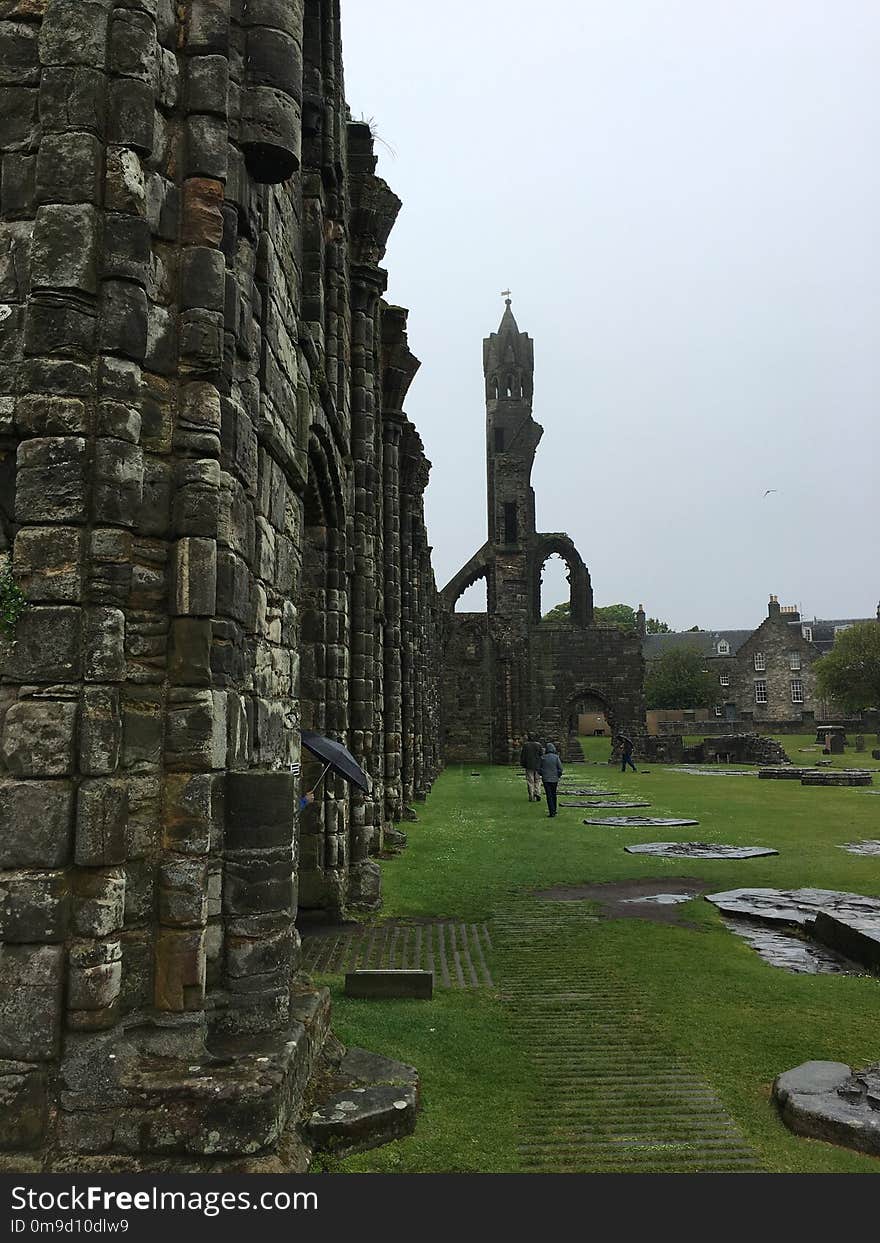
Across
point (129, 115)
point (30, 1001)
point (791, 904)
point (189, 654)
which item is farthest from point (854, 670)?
point (30, 1001)

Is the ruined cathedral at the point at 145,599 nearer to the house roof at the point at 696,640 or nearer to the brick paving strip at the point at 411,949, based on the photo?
the brick paving strip at the point at 411,949

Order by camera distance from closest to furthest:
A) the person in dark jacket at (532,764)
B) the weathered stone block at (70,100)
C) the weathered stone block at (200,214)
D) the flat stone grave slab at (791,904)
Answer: the weathered stone block at (70,100) < the weathered stone block at (200,214) < the flat stone grave slab at (791,904) < the person in dark jacket at (532,764)

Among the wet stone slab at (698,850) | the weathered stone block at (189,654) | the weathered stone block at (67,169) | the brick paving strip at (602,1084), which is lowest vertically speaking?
the wet stone slab at (698,850)

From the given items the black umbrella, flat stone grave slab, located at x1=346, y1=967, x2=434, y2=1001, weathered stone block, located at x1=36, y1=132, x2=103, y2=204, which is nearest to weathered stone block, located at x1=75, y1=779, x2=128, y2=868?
weathered stone block, located at x1=36, y1=132, x2=103, y2=204

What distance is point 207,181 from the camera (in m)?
4.32

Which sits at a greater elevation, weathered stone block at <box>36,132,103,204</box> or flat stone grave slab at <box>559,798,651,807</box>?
weathered stone block at <box>36,132,103,204</box>

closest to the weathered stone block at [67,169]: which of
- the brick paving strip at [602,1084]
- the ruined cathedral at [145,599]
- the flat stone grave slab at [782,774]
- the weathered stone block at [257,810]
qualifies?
the ruined cathedral at [145,599]

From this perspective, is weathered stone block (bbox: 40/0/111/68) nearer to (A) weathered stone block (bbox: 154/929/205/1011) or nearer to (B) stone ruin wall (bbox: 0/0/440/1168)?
(B) stone ruin wall (bbox: 0/0/440/1168)

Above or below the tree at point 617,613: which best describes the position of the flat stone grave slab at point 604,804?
below

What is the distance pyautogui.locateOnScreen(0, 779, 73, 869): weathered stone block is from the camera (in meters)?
3.59

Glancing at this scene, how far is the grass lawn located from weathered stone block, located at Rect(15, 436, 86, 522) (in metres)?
2.94

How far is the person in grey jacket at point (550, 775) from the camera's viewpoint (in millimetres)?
17688

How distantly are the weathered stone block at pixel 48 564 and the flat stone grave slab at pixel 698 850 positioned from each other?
34.5 feet

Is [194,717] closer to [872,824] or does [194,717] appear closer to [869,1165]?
[869,1165]
